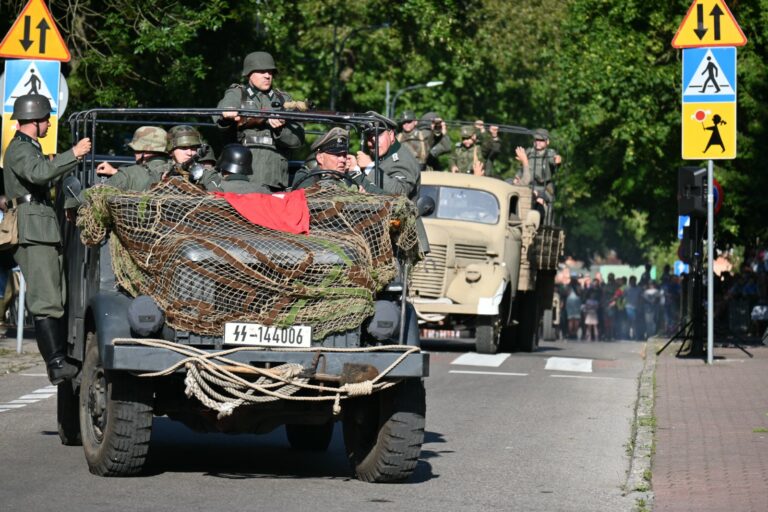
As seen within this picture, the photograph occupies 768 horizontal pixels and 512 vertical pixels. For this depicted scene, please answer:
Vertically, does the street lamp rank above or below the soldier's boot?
above

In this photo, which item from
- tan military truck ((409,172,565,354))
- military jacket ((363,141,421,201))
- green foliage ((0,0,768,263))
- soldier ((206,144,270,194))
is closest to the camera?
soldier ((206,144,270,194))

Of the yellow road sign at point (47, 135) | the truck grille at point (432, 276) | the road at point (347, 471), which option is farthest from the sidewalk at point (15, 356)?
the truck grille at point (432, 276)

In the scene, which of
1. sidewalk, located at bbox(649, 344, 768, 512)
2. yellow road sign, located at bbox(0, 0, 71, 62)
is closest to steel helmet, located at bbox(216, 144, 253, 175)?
sidewalk, located at bbox(649, 344, 768, 512)

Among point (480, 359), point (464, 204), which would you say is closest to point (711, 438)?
point (480, 359)

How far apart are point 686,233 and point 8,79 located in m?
10.3

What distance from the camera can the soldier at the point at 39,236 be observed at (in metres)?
10.8

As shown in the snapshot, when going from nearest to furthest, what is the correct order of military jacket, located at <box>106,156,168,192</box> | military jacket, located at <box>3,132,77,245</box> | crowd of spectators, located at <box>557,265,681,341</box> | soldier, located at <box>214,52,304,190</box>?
military jacket, located at <box>106,156,168,192</box>, military jacket, located at <box>3,132,77,245</box>, soldier, located at <box>214,52,304,190</box>, crowd of spectators, located at <box>557,265,681,341</box>

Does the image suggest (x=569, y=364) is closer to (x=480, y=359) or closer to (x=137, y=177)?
(x=480, y=359)

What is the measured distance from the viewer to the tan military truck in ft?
74.2

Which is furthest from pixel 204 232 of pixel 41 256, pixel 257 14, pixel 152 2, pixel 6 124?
pixel 257 14

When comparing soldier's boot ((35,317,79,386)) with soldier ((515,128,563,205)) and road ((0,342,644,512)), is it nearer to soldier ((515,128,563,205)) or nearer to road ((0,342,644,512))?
road ((0,342,644,512))

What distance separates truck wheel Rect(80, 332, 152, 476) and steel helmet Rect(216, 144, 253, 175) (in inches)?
50.9

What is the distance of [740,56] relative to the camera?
32.8 metres

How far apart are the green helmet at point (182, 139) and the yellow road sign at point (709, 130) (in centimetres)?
988
